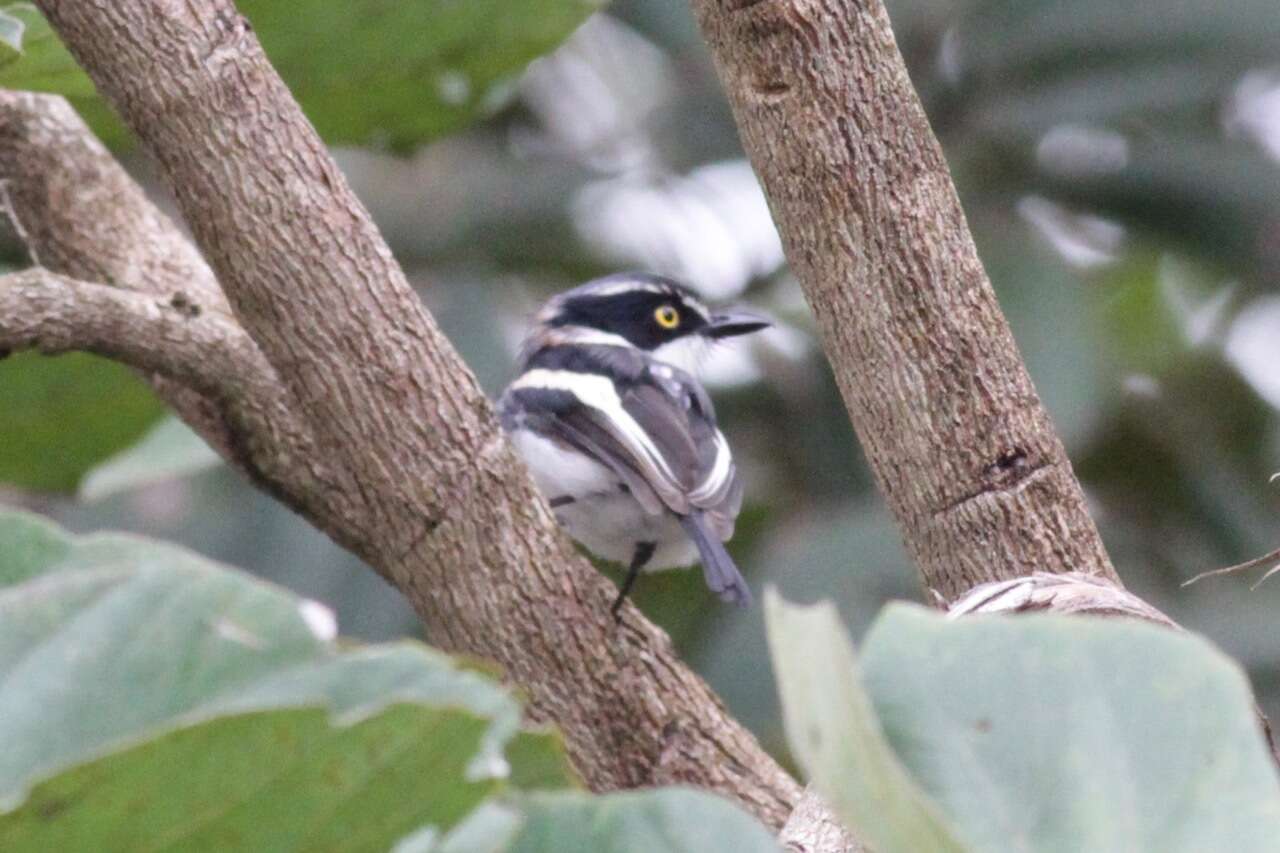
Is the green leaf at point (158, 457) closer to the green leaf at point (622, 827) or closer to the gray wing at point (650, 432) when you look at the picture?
the gray wing at point (650, 432)

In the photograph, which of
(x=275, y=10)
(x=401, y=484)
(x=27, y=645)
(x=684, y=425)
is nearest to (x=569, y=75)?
(x=684, y=425)

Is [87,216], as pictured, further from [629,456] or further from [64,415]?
[629,456]

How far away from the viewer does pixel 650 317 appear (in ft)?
16.1

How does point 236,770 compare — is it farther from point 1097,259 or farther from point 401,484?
point 1097,259

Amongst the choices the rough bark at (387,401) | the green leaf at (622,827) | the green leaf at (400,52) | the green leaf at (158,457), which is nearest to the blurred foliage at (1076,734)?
the green leaf at (622,827)

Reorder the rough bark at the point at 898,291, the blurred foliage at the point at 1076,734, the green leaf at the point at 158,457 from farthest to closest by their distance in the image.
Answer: the green leaf at the point at 158,457, the rough bark at the point at 898,291, the blurred foliage at the point at 1076,734

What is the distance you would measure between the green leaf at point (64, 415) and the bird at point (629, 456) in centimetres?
88

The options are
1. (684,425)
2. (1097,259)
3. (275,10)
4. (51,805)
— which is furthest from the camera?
(1097,259)

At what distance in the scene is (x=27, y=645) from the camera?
105 cm

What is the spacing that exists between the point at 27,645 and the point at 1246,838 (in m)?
0.74

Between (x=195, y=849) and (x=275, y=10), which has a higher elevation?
(x=275, y=10)

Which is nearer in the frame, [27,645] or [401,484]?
[27,645]

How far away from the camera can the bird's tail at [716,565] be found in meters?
3.47

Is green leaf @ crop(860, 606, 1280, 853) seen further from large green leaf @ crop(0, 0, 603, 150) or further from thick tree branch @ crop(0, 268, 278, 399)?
large green leaf @ crop(0, 0, 603, 150)
